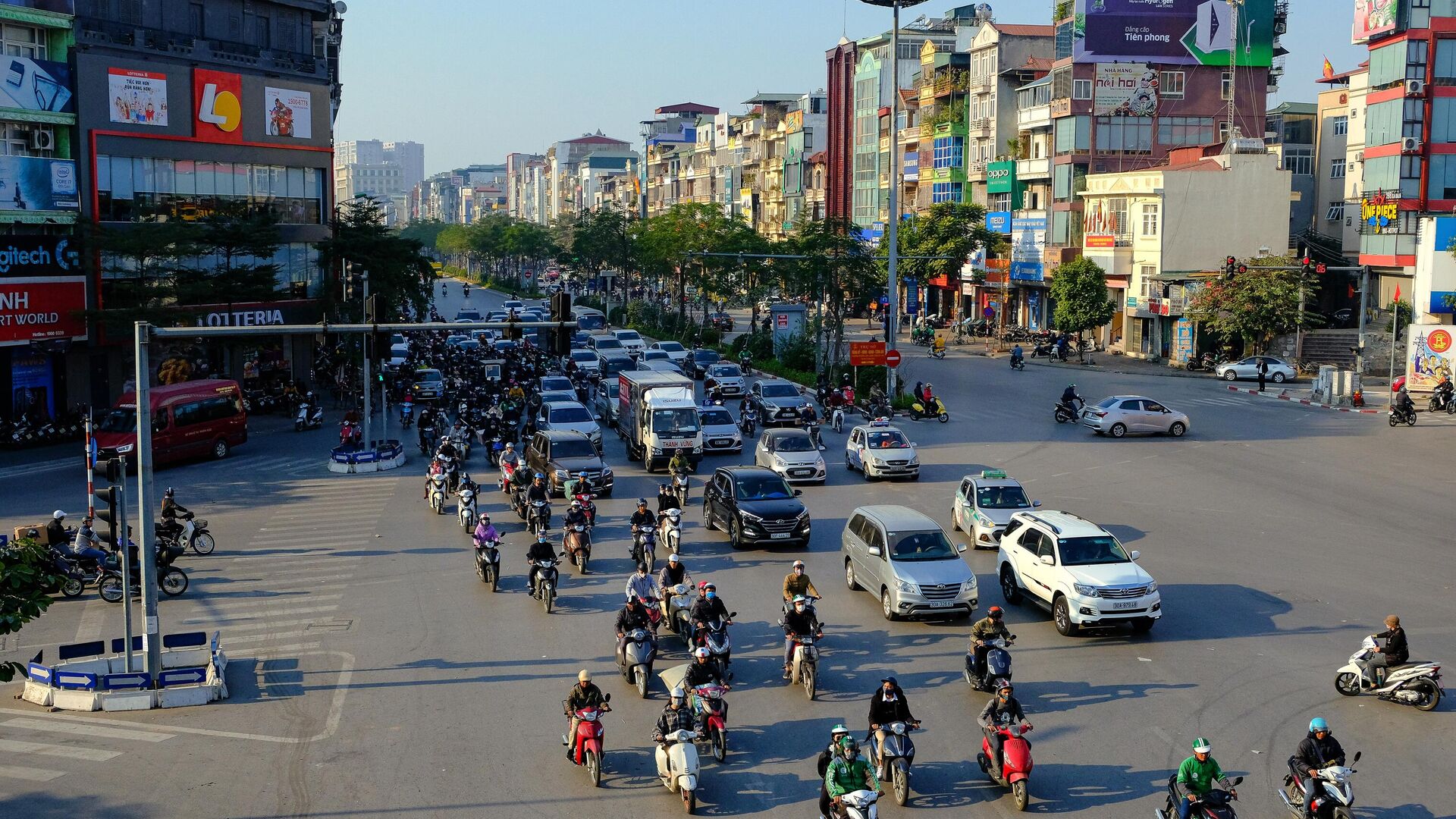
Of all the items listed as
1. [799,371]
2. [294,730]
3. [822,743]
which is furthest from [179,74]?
[822,743]

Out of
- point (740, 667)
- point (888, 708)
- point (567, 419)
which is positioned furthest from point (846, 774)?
point (567, 419)

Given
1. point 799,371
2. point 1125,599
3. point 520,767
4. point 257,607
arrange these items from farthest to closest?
point 799,371
point 257,607
point 1125,599
point 520,767

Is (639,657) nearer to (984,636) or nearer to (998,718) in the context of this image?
(984,636)

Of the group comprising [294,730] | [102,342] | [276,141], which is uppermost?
[276,141]

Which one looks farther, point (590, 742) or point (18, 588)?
point (18, 588)

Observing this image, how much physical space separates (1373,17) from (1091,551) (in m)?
52.6

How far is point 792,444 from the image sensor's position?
1395 inches

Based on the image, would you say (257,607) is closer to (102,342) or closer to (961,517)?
(961,517)

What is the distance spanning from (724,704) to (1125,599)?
7.39 m

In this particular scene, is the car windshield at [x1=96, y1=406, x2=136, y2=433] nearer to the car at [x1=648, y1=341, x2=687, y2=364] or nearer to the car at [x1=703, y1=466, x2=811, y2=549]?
the car at [x1=703, y1=466, x2=811, y2=549]

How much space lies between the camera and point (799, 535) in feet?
89.9

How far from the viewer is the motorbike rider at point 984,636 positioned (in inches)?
695

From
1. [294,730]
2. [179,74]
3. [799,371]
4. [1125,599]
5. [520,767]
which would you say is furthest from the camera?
[799,371]

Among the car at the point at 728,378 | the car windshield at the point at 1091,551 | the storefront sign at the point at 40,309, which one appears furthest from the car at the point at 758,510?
the storefront sign at the point at 40,309
